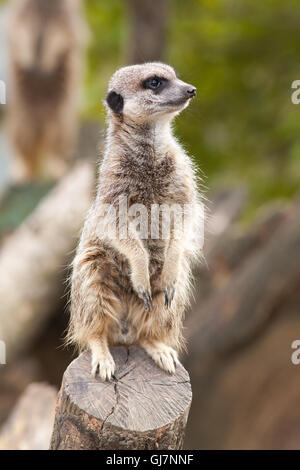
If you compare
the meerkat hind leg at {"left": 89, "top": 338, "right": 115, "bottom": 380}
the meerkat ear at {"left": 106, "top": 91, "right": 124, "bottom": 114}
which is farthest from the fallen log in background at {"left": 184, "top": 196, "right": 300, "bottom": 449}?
the meerkat ear at {"left": 106, "top": 91, "right": 124, "bottom": 114}

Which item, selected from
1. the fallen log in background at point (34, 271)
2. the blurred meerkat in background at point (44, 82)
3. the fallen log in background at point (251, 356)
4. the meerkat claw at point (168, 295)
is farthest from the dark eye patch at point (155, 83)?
the blurred meerkat in background at point (44, 82)

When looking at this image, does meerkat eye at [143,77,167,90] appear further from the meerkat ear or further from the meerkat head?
the meerkat ear

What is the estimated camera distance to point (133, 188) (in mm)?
1982

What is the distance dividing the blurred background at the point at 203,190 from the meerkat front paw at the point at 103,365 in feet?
3.37

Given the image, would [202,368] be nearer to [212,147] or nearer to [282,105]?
[212,147]

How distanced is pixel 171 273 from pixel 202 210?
36 cm

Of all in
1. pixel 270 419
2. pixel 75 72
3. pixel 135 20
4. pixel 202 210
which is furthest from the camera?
pixel 75 72

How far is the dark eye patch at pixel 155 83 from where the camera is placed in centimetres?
195

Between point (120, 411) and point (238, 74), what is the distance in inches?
213

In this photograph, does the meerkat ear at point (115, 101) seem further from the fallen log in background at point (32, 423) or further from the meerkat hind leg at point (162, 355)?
the fallen log in background at point (32, 423)

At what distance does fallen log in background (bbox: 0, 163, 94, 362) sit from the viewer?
15.2 feet
